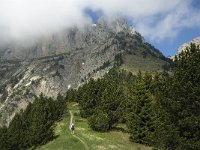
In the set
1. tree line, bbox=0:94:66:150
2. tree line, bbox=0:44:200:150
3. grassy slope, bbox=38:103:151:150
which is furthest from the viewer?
tree line, bbox=0:94:66:150

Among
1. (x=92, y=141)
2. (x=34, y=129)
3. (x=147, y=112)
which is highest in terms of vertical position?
(x=147, y=112)

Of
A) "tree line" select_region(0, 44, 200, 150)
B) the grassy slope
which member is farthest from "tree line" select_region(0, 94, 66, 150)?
the grassy slope

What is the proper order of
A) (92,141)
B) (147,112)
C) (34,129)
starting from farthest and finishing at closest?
(34,129) < (92,141) < (147,112)

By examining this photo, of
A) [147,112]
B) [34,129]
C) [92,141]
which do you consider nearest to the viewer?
[147,112]

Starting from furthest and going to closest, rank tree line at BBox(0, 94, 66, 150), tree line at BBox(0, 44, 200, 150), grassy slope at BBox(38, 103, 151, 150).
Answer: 1. tree line at BBox(0, 94, 66, 150)
2. grassy slope at BBox(38, 103, 151, 150)
3. tree line at BBox(0, 44, 200, 150)

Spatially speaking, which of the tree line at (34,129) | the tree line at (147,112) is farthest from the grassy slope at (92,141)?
the tree line at (34,129)

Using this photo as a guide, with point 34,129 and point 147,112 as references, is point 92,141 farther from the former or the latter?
point 34,129

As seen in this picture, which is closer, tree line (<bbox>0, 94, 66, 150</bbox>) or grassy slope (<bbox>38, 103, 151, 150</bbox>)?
grassy slope (<bbox>38, 103, 151, 150</bbox>)

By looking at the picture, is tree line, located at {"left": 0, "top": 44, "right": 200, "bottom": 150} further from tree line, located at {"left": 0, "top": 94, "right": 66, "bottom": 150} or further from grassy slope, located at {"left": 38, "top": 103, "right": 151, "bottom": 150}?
grassy slope, located at {"left": 38, "top": 103, "right": 151, "bottom": 150}

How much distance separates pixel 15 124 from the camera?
350ft

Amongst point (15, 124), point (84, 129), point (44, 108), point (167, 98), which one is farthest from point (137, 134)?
point (15, 124)

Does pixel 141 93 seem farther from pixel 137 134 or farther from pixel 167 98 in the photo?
pixel 167 98

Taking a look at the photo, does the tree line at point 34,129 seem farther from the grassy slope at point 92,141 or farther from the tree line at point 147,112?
the grassy slope at point 92,141

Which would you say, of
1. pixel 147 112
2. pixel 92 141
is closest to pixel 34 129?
pixel 92 141
